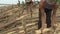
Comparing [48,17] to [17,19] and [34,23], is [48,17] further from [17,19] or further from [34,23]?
[17,19]

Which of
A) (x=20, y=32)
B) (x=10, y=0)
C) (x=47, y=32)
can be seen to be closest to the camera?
(x=47, y=32)

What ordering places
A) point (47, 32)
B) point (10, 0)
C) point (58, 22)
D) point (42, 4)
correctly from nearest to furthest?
point (42, 4)
point (47, 32)
point (58, 22)
point (10, 0)

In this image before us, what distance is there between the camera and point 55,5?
2988 millimetres

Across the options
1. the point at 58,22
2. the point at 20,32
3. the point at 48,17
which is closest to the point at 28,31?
the point at 20,32

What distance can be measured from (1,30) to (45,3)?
9.69 ft

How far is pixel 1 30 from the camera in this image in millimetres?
5738

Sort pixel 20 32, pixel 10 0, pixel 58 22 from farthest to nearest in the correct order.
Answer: pixel 10 0 < pixel 58 22 < pixel 20 32

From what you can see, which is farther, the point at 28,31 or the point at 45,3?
the point at 28,31

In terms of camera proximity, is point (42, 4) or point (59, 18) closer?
point (42, 4)

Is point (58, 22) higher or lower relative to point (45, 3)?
lower

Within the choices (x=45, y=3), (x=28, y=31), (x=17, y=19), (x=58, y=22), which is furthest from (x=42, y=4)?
(x=17, y=19)

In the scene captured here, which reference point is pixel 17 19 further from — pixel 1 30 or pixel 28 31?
pixel 28 31

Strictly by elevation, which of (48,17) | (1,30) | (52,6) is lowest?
(1,30)

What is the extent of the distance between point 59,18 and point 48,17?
91cm
